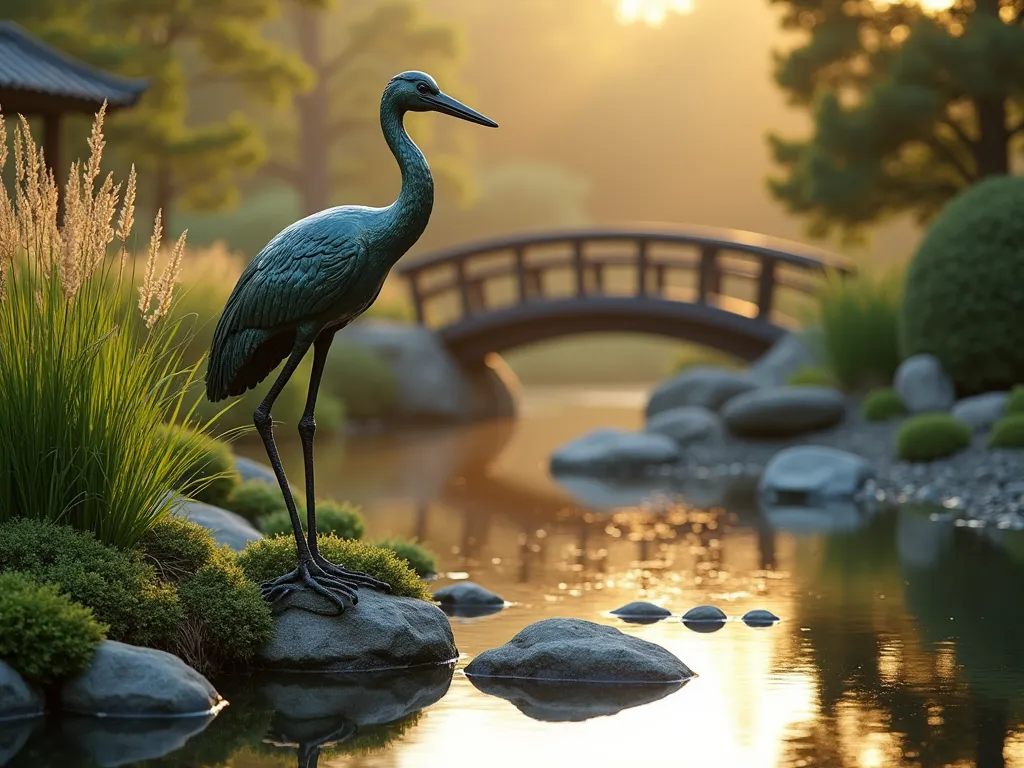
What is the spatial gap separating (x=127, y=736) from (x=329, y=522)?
149 inches

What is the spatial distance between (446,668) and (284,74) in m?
21.2

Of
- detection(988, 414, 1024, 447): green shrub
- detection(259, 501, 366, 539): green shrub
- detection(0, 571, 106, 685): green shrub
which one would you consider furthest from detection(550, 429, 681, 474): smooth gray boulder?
detection(0, 571, 106, 685): green shrub

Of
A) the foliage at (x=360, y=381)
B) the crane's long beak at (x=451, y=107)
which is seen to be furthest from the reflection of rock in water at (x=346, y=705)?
the foliage at (x=360, y=381)

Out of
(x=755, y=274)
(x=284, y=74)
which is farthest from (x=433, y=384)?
(x=284, y=74)

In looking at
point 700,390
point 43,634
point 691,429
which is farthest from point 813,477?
point 43,634

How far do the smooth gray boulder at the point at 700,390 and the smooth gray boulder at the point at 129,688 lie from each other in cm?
1444

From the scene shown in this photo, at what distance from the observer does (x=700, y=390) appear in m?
19.9

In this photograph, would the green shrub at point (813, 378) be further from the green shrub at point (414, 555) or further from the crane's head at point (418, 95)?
the crane's head at point (418, 95)

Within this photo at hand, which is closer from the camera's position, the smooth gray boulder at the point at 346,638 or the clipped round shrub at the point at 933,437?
the smooth gray boulder at the point at 346,638

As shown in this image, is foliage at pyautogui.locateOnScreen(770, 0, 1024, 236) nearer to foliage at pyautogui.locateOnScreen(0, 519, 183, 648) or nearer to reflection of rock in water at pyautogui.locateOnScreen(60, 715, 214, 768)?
foliage at pyautogui.locateOnScreen(0, 519, 183, 648)

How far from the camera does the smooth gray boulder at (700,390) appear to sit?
64.8 feet

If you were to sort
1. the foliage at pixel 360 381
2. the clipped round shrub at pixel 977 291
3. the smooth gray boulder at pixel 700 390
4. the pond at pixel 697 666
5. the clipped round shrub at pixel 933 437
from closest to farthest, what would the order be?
the pond at pixel 697 666, the clipped round shrub at pixel 933 437, the clipped round shrub at pixel 977 291, the smooth gray boulder at pixel 700 390, the foliage at pixel 360 381

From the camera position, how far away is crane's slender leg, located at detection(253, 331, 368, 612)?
656 centimetres

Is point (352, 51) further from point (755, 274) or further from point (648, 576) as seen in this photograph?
point (648, 576)
